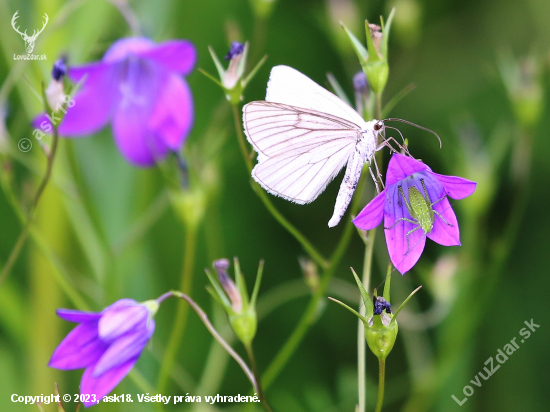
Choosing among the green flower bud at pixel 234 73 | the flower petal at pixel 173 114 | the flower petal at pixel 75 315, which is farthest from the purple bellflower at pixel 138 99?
the flower petal at pixel 75 315

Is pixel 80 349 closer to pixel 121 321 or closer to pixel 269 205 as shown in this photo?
pixel 121 321

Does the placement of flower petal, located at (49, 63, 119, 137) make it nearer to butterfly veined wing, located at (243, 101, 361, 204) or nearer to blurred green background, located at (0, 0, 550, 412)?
blurred green background, located at (0, 0, 550, 412)

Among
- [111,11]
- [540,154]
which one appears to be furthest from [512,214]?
[111,11]

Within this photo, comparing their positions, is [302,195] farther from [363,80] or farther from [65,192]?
[65,192]

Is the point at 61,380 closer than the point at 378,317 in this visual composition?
No

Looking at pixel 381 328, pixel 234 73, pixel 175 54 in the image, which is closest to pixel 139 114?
pixel 175 54
